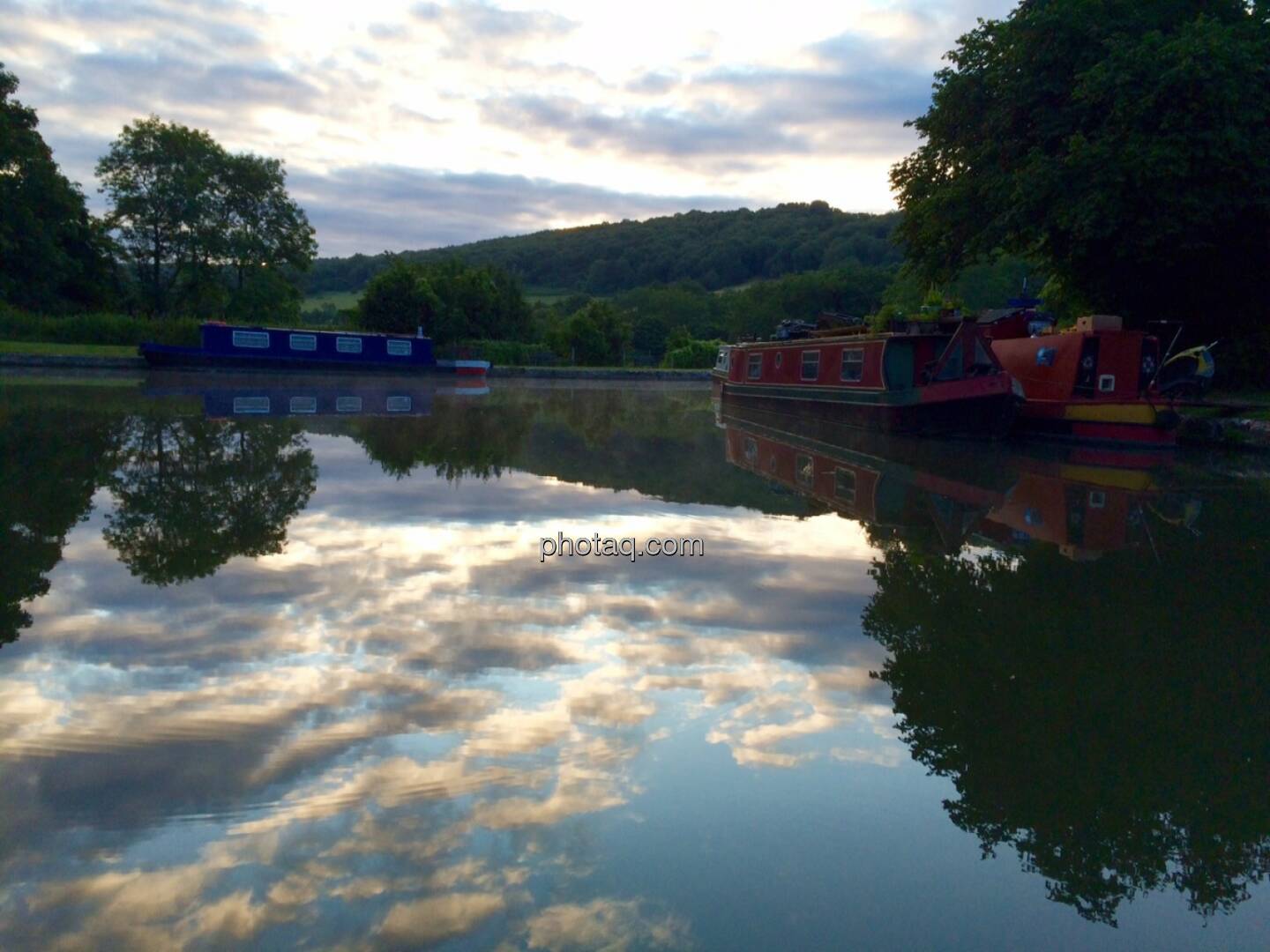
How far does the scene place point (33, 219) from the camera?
34.6m

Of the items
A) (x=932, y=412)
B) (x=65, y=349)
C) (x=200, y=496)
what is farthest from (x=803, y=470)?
(x=65, y=349)

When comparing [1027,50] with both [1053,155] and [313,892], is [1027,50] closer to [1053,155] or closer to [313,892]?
[1053,155]

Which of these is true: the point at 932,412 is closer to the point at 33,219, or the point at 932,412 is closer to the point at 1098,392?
the point at 1098,392

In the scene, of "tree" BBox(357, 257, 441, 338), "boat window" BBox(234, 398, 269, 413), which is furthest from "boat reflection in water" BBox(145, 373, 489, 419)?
"tree" BBox(357, 257, 441, 338)

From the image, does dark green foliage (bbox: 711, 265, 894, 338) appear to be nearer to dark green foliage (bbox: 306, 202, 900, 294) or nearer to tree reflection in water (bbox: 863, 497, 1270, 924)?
dark green foliage (bbox: 306, 202, 900, 294)

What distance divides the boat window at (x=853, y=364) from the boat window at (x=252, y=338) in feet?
Result: 65.3

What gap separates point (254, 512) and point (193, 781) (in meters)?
4.53

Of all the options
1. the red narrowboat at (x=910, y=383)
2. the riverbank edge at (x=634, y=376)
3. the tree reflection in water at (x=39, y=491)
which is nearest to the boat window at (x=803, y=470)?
the red narrowboat at (x=910, y=383)

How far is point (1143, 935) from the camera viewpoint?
2277 mm

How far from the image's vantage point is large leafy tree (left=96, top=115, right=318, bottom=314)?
134 ft

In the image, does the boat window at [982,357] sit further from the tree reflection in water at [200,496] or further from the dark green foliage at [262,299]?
the dark green foliage at [262,299]

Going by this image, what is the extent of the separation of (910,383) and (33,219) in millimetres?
33158

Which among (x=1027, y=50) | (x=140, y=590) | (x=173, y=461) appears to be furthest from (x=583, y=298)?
(x=140, y=590)

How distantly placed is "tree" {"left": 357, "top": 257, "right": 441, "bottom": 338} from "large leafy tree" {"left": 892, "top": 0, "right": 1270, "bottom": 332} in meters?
26.3
